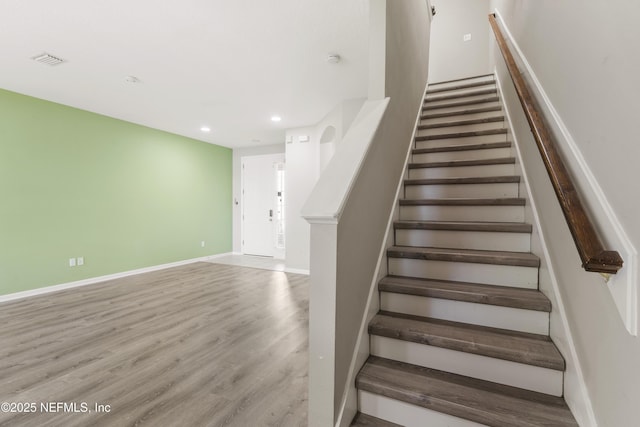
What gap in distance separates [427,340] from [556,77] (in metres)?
1.47

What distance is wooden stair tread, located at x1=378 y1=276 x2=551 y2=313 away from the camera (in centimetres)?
141

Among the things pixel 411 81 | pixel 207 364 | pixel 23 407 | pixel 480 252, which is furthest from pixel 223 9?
pixel 23 407

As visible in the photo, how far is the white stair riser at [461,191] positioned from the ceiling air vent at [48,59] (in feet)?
12.0

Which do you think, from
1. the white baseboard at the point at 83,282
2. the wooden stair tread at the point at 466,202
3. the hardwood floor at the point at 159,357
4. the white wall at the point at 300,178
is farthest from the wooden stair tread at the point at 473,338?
the white baseboard at the point at 83,282

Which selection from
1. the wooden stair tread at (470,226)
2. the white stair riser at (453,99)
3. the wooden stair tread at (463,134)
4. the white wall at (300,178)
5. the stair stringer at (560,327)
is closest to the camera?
the stair stringer at (560,327)

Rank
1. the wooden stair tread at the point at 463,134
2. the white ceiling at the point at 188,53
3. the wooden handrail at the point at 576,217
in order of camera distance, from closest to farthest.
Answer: the wooden handrail at the point at 576,217 → the white ceiling at the point at 188,53 → the wooden stair tread at the point at 463,134

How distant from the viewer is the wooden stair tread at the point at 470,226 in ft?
5.77

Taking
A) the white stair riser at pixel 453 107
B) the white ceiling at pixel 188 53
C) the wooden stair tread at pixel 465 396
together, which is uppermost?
the white ceiling at pixel 188 53

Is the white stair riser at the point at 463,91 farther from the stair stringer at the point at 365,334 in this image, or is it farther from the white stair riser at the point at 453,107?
the stair stringer at the point at 365,334

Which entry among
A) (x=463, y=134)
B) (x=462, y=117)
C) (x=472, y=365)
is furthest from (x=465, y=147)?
(x=472, y=365)

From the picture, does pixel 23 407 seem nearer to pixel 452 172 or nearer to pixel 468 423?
pixel 468 423

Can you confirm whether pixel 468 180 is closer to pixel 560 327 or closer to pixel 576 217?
pixel 560 327

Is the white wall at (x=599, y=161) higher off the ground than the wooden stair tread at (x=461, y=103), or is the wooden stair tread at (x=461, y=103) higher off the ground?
the wooden stair tread at (x=461, y=103)

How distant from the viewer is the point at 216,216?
22.5ft
